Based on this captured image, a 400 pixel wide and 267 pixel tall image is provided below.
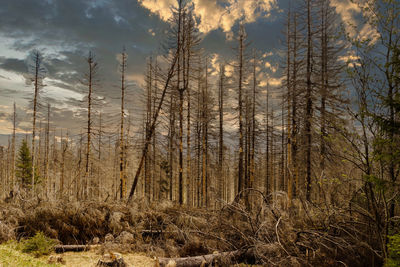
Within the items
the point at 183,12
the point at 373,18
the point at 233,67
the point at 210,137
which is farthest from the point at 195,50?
the point at 373,18

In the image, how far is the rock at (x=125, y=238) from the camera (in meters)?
5.29

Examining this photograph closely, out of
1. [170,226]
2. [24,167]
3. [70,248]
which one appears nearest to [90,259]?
[70,248]

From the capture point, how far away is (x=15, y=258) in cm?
389

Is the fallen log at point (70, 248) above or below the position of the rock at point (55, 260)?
below

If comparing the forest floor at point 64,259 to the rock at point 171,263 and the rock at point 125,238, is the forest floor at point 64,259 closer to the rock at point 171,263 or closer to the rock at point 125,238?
the rock at point 125,238

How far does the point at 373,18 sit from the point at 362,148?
8.76 ft

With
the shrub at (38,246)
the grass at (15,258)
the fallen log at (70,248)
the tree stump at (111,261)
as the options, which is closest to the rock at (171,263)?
the tree stump at (111,261)

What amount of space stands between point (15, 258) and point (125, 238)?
6.82 feet

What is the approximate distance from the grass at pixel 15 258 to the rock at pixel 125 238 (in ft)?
4.84

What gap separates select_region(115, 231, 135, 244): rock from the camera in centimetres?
529

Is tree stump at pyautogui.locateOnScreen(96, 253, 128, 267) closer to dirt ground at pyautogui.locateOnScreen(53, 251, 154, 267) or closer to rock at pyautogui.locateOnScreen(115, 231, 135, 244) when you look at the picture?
dirt ground at pyautogui.locateOnScreen(53, 251, 154, 267)

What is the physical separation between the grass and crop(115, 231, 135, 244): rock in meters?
1.47

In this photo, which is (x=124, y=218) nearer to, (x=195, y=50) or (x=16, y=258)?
(x=16, y=258)

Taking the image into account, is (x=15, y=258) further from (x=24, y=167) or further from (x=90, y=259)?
(x=24, y=167)
